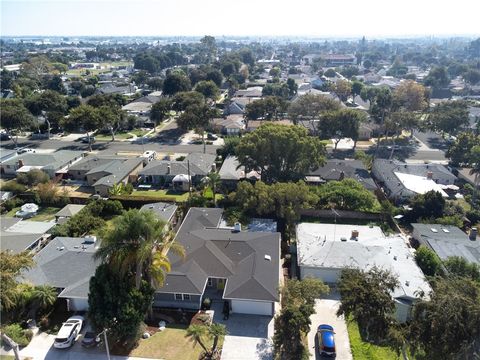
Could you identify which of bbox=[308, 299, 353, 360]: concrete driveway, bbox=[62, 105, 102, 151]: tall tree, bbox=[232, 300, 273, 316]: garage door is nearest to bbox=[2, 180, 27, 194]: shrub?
bbox=[62, 105, 102, 151]: tall tree

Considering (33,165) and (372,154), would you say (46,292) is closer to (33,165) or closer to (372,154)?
(33,165)

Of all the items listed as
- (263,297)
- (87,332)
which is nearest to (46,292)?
(87,332)

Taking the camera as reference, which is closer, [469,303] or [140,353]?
[469,303]

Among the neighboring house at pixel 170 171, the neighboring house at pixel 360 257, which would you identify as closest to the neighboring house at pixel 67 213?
the neighboring house at pixel 170 171

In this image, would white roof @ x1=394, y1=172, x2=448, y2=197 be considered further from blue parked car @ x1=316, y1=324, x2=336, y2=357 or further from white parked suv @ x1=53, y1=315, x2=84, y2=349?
white parked suv @ x1=53, y1=315, x2=84, y2=349

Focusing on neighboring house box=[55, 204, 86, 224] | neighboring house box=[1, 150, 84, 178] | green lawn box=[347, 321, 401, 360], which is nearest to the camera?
green lawn box=[347, 321, 401, 360]
